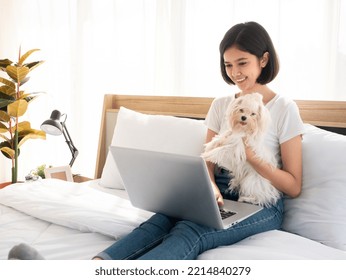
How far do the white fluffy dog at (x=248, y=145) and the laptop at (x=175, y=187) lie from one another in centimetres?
6

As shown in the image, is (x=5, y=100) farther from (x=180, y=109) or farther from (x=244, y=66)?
(x=244, y=66)

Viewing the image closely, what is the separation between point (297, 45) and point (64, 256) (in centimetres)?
144

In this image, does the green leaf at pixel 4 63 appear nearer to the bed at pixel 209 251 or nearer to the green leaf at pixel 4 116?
the green leaf at pixel 4 116

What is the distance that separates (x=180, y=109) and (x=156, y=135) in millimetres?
344

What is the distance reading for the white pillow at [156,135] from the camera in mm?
1781

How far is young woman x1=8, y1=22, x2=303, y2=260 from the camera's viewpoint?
3.52ft

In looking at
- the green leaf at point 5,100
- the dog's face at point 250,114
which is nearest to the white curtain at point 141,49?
the green leaf at point 5,100

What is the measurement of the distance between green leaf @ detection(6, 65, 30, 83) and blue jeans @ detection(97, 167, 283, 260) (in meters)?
1.66

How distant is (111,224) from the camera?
126cm

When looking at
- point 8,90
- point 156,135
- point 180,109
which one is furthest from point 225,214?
point 8,90

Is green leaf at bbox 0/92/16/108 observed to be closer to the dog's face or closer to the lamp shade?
the lamp shade

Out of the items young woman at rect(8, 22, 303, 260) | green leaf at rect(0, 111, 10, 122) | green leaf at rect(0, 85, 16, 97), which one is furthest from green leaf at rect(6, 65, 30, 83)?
young woman at rect(8, 22, 303, 260)

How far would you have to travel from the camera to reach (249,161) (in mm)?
1326
